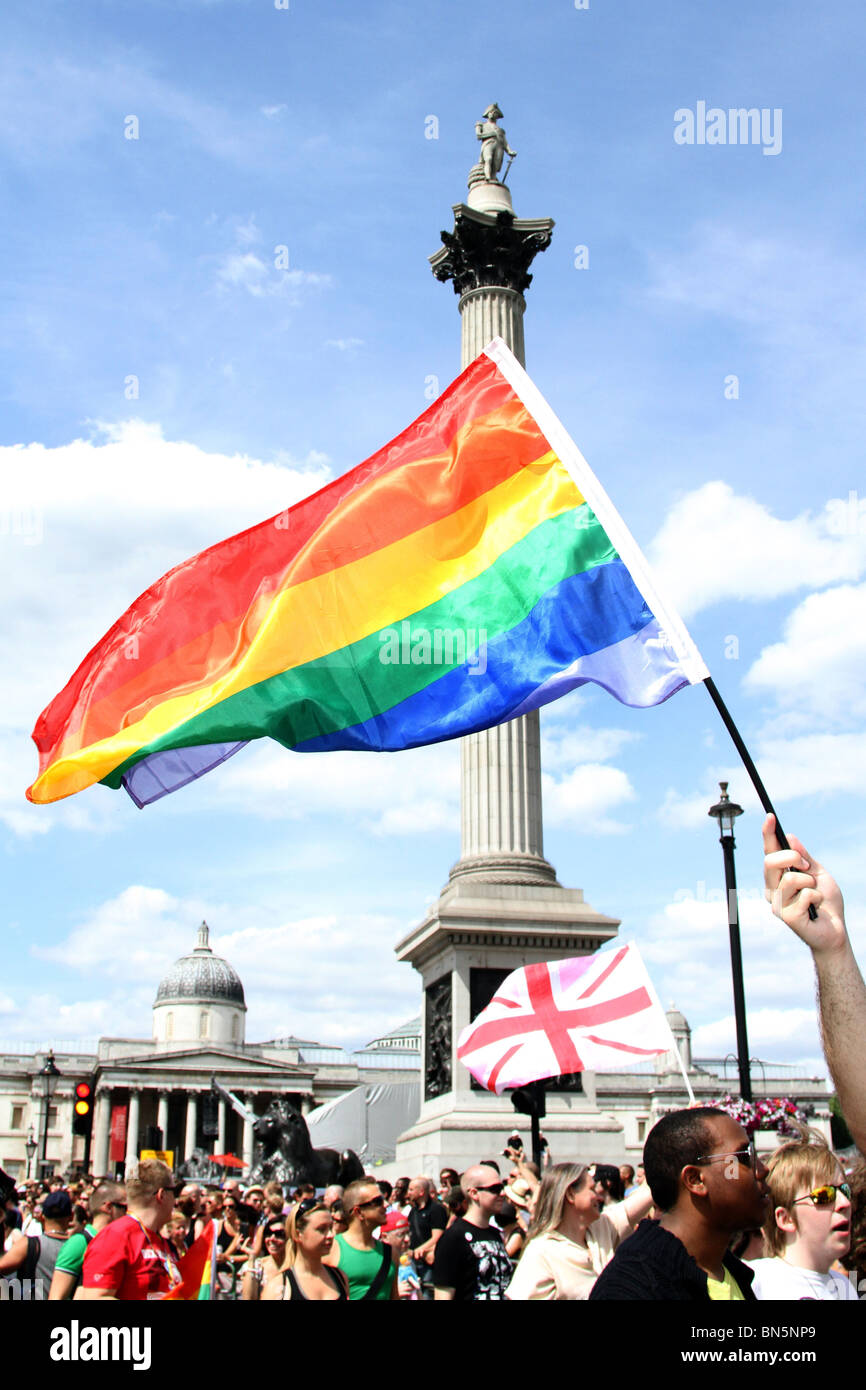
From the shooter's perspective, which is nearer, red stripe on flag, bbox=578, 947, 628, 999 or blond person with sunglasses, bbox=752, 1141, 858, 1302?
blond person with sunglasses, bbox=752, 1141, 858, 1302

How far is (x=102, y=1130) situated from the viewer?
103000 mm

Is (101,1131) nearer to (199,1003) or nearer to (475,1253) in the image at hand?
(199,1003)

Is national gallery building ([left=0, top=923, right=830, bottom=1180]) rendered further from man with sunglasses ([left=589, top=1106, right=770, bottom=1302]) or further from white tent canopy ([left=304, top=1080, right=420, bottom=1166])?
man with sunglasses ([left=589, top=1106, right=770, bottom=1302])

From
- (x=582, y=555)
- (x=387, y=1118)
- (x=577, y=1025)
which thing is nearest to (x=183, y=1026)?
(x=387, y=1118)

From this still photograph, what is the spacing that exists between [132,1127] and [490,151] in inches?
3401

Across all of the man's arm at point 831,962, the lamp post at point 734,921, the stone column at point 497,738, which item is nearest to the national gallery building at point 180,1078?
the stone column at point 497,738

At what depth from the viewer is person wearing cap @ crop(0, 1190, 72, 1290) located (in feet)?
29.0

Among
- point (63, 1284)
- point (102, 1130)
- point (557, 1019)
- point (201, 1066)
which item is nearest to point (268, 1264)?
point (63, 1284)

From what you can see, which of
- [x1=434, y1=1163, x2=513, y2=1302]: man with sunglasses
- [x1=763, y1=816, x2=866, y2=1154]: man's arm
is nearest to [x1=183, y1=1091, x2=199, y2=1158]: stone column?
[x1=434, y1=1163, x2=513, y2=1302]: man with sunglasses

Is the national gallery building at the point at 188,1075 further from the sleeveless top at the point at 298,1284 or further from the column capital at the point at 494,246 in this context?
the sleeveless top at the point at 298,1284

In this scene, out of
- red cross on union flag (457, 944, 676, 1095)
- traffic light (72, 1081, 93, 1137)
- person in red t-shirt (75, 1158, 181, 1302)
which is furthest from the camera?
traffic light (72, 1081, 93, 1137)

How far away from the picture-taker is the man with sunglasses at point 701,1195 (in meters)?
3.95

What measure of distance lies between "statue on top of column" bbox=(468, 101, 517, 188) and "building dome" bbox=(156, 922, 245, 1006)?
9209 cm

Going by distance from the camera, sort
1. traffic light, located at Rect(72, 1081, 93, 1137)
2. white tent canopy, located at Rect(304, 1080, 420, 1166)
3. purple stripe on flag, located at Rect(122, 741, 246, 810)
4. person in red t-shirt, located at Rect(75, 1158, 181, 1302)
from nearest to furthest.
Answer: person in red t-shirt, located at Rect(75, 1158, 181, 1302) < purple stripe on flag, located at Rect(122, 741, 246, 810) < traffic light, located at Rect(72, 1081, 93, 1137) < white tent canopy, located at Rect(304, 1080, 420, 1166)
